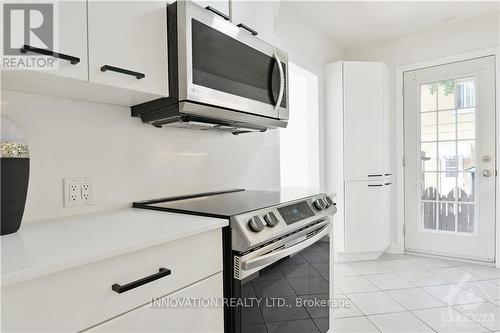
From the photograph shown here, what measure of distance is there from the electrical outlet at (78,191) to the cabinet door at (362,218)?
8.37 ft

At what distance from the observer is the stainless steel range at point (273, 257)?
1057 millimetres

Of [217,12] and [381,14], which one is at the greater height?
[381,14]

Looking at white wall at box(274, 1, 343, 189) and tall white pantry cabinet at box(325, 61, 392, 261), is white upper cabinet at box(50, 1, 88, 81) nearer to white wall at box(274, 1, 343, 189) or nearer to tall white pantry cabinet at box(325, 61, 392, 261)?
white wall at box(274, 1, 343, 189)

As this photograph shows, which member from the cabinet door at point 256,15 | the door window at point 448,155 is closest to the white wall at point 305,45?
the cabinet door at point 256,15

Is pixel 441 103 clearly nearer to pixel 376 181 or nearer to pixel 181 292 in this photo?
pixel 376 181

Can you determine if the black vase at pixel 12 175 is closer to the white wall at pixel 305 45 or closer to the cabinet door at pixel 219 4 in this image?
the cabinet door at pixel 219 4

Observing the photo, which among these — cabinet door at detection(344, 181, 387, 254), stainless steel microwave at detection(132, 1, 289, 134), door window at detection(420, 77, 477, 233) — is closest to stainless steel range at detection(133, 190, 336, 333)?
stainless steel microwave at detection(132, 1, 289, 134)

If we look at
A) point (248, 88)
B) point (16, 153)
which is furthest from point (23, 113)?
point (248, 88)

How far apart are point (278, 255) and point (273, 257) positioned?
0.11 feet

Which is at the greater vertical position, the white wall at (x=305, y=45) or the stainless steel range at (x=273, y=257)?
the white wall at (x=305, y=45)

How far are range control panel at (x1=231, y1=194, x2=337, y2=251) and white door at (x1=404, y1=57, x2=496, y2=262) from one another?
7.72ft

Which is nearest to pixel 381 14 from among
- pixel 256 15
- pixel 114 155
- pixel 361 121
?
pixel 361 121

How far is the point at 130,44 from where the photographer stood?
108 centimetres

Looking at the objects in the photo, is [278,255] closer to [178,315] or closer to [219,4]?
[178,315]
